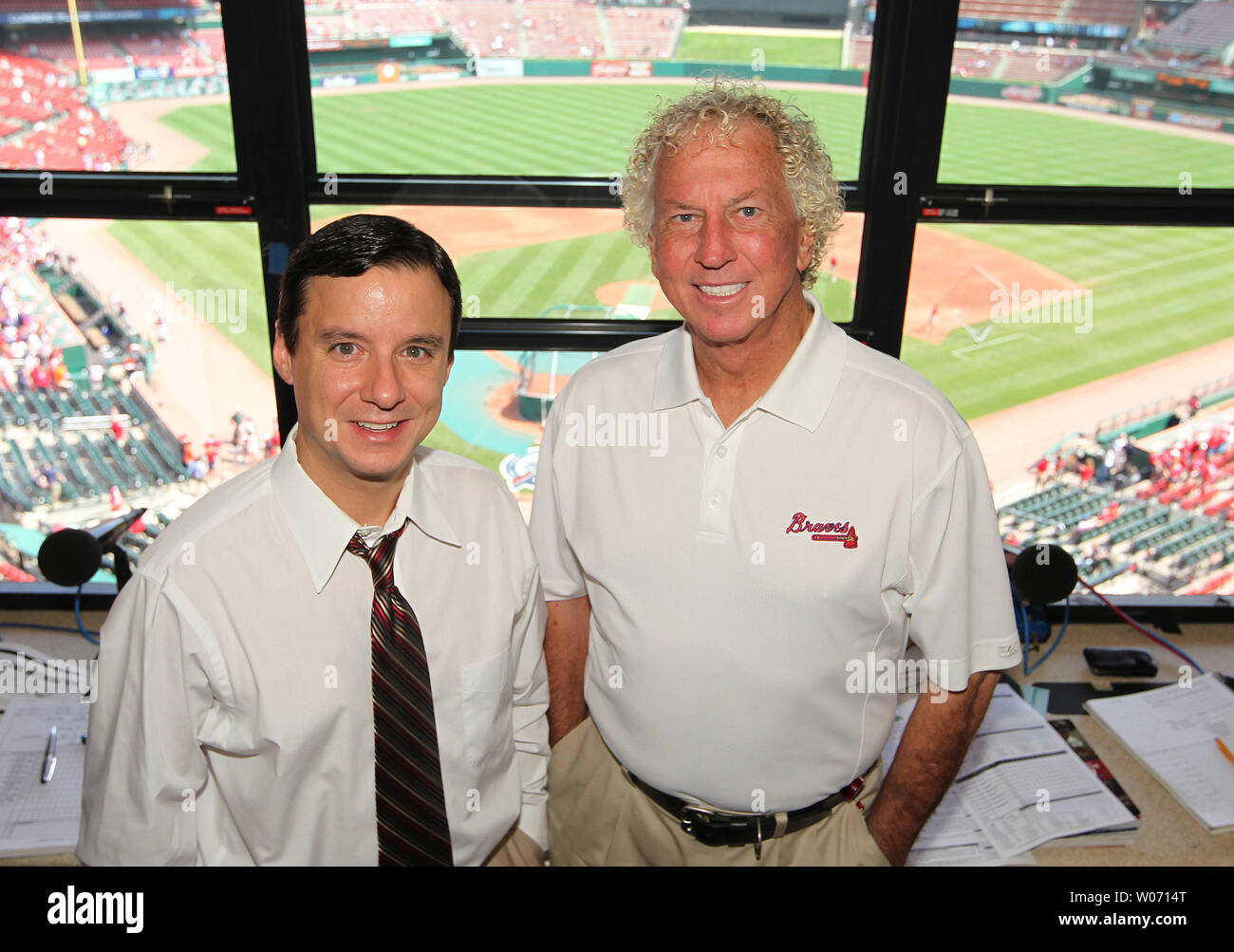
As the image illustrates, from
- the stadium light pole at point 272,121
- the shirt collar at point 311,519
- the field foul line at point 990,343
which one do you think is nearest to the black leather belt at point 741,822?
the shirt collar at point 311,519

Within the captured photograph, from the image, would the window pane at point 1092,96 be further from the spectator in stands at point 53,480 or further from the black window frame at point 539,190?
the spectator in stands at point 53,480

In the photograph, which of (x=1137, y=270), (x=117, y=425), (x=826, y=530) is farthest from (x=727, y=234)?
(x=1137, y=270)

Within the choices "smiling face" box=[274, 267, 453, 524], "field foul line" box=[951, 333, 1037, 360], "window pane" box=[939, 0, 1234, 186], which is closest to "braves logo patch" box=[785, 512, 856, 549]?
"smiling face" box=[274, 267, 453, 524]

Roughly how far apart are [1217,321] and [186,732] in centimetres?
749

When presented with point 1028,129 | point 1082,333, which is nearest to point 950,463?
point 1028,129

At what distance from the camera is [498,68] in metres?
2.85

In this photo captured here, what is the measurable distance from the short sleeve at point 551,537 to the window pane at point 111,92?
1.36 meters

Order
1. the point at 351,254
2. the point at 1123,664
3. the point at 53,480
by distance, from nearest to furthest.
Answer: the point at 351,254 → the point at 1123,664 → the point at 53,480

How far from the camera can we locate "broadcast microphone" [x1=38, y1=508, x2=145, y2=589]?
238 cm

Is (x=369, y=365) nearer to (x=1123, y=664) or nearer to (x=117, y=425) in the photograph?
(x=1123, y=664)

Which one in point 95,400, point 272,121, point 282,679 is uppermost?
point 272,121

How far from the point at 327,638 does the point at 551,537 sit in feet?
1.78

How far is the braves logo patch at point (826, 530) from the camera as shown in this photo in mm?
1580

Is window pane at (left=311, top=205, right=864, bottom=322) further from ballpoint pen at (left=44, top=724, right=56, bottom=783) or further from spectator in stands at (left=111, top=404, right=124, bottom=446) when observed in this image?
spectator in stands at (left=111, top=404, right=124, bottom=446)
